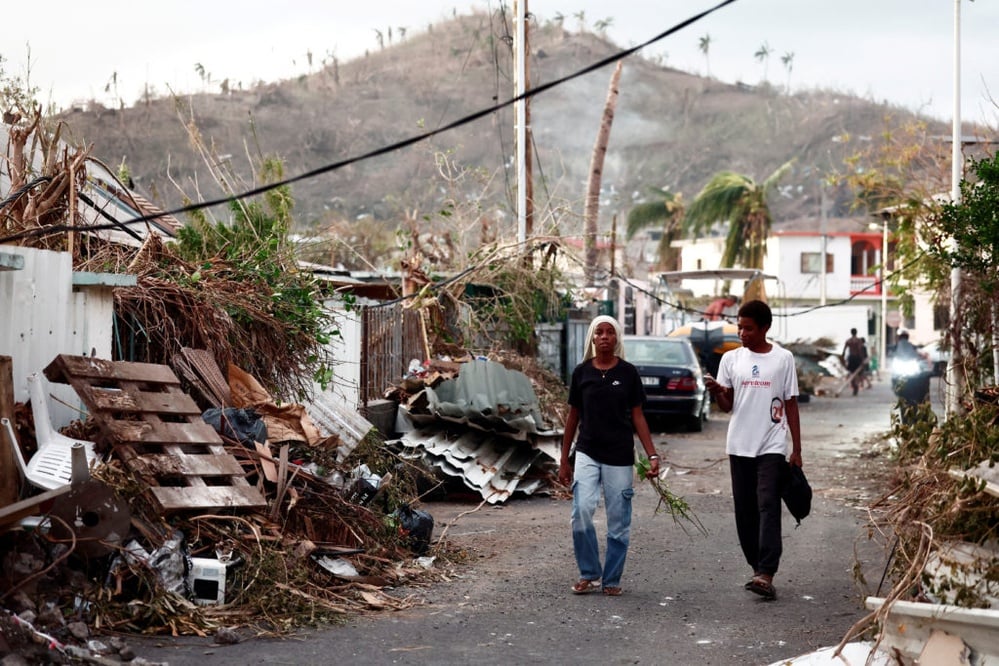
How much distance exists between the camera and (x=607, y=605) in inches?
316

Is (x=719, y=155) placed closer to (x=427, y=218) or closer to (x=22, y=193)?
(x=427, y=218)

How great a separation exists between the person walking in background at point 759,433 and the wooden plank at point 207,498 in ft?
10.4

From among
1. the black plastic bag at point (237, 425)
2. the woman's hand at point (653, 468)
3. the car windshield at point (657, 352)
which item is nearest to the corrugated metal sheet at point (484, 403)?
the black plastic bag at point (237, 425)

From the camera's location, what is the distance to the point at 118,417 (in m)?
8.28

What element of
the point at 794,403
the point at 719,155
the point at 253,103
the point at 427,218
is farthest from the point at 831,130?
the point at 794,403

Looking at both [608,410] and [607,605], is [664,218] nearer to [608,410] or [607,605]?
[608,410]

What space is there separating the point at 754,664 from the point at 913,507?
1.17 meters

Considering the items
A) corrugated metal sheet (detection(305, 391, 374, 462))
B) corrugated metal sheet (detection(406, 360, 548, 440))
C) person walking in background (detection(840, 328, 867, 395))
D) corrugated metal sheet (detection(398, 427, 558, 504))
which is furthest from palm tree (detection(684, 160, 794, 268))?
corrugated metal sheet (detection(305, 391, 374, 462))

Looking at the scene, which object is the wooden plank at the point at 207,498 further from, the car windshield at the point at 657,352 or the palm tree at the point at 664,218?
the palm tree at the point at 664,218

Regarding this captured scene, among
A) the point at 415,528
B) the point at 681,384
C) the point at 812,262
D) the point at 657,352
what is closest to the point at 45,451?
the point at 415,528

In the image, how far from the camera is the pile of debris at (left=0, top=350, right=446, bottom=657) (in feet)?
22.5

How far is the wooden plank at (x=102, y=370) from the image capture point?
820cm

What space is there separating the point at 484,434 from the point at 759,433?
5.95m

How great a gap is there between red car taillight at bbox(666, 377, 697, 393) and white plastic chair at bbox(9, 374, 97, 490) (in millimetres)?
14857
